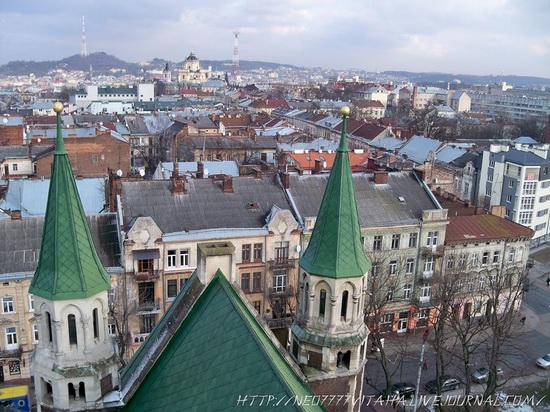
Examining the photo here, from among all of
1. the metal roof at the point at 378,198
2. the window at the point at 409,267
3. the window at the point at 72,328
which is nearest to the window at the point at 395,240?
the metal roof at the point at 378,198

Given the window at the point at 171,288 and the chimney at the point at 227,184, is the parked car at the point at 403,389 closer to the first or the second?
the window at the point at 171,288

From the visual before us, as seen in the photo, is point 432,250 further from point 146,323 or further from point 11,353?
point 11,353

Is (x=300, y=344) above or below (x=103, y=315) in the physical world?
below

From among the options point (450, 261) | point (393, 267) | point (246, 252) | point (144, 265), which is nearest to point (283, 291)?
point (246, 252)

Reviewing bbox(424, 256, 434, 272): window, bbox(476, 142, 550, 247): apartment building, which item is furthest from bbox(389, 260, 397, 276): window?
bbox(476, 142, 550, 247): apartment building

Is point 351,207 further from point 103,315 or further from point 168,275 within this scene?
point 168,275

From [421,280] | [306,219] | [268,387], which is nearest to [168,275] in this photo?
[306,219]

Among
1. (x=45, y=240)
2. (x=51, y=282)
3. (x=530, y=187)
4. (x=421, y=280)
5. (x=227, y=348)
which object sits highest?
(x=45, y=240)
